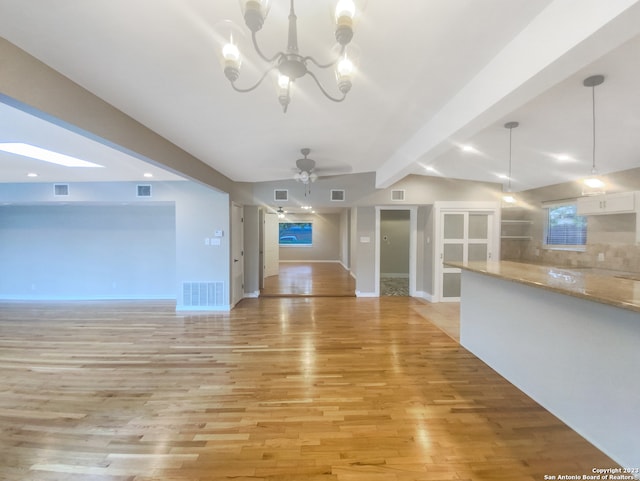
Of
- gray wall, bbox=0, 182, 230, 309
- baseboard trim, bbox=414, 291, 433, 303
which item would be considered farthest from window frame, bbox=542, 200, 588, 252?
gray wall, bbox=0, 182, 230, 309

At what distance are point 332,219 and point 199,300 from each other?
7.66 metres

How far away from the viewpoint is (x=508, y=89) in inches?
65.1

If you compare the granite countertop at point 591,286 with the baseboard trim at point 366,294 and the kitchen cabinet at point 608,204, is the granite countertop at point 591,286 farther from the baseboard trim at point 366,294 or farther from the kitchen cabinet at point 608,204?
the baseboard trim at point 366,294

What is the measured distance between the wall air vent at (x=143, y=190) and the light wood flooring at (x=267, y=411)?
2.47 metres

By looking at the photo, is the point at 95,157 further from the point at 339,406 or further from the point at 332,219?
the point at 332,219

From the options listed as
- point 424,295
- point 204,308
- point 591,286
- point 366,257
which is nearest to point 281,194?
point 366,257

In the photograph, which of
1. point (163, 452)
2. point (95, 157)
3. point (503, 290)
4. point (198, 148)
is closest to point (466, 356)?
point (503, 290)

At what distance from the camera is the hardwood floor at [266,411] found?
1.59 metres

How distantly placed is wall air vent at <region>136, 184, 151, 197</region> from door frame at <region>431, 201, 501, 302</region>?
569cm

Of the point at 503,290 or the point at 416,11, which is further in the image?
the point at 503,290

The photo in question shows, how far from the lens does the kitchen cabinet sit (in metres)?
3.38

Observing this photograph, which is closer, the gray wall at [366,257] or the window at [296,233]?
the gray wall at [366,257]

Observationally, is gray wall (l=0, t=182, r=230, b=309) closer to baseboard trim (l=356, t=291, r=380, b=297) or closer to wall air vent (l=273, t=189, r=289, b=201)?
wall air vent (l=273, t=189, r=289, b=201)

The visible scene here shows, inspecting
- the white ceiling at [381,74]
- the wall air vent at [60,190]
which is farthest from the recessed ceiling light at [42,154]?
the wall air vent at [60,190]
